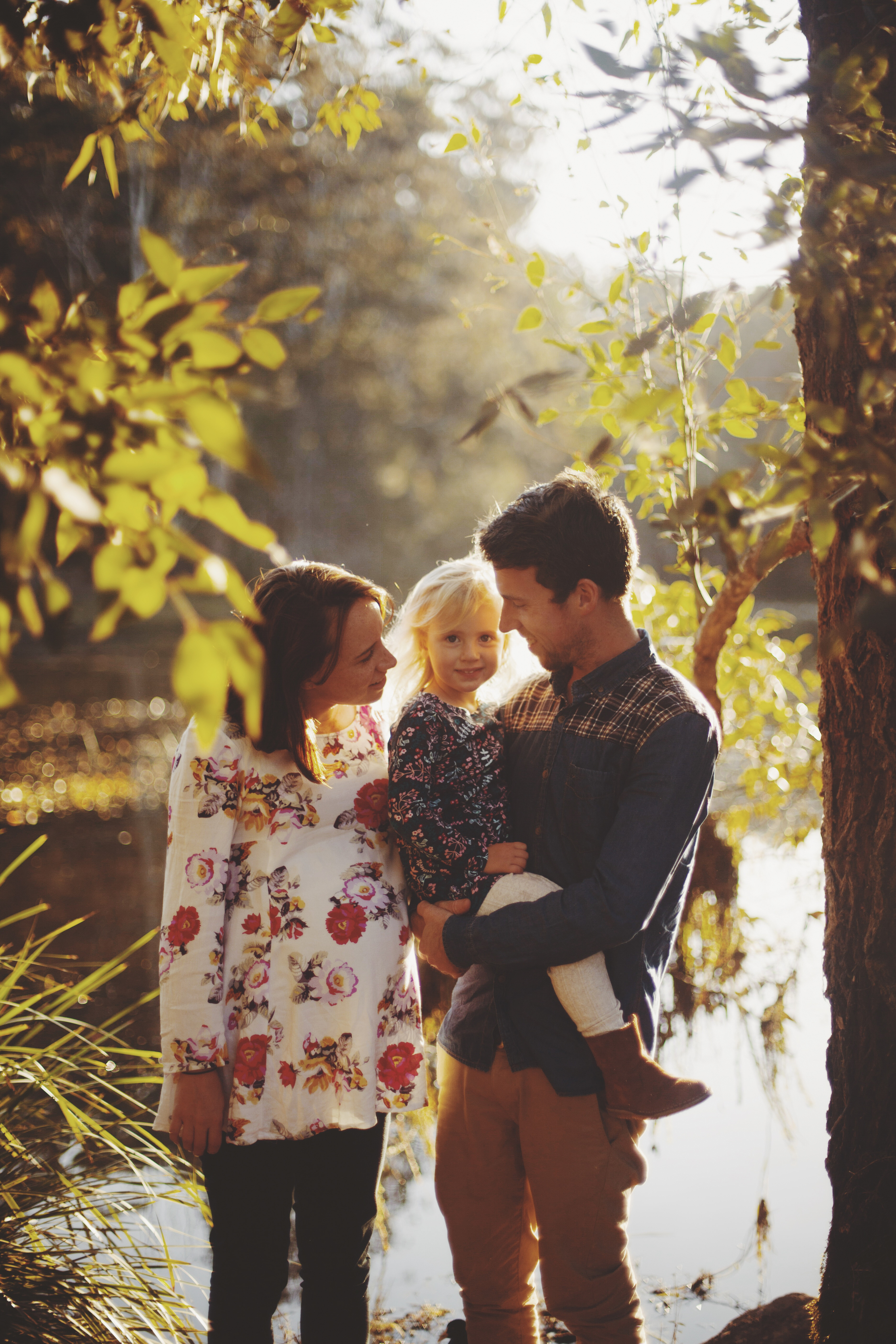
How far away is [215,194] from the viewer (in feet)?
60.1

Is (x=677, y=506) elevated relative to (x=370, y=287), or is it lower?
lower

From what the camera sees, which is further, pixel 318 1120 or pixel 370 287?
pixel 370 287

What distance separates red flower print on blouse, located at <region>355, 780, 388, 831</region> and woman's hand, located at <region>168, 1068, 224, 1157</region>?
0.54 m

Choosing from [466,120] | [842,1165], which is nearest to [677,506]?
[842,1165]

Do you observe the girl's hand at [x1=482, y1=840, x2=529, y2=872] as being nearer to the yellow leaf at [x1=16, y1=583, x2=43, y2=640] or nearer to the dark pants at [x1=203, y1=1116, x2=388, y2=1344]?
the dark pants at [x1=203, y1=1116, x2=388, y2=1344]

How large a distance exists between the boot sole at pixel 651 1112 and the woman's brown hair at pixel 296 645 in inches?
32.6

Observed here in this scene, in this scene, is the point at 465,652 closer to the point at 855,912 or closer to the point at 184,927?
the point at 184,927

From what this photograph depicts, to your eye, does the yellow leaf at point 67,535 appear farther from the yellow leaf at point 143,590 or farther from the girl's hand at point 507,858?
the girl's hand at point 507,858

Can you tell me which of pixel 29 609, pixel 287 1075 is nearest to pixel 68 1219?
pixel 287 1075

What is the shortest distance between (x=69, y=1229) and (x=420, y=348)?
24091 mm

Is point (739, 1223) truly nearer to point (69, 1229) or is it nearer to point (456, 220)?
point (69, 1229)

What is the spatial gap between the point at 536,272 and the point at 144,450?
208 centimetres

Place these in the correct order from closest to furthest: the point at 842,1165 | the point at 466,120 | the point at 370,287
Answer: the point at 842,1165, the point at 466,120, the point at 370,287

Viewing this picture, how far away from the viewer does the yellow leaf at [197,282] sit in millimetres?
779
